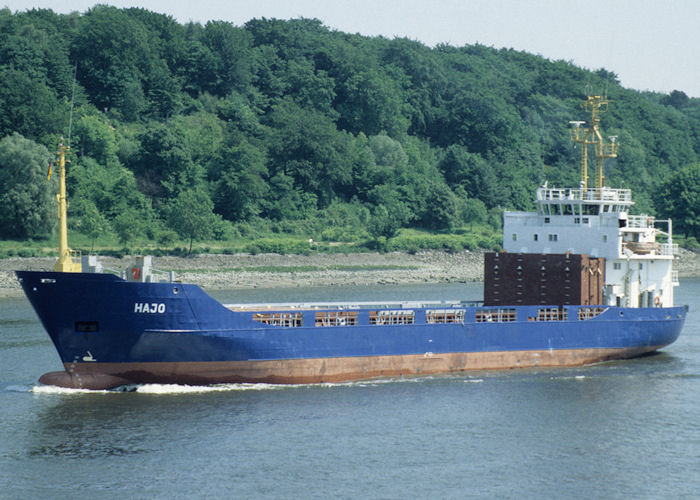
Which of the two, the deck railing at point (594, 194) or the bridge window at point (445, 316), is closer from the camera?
the bridge window at point (445, 316)

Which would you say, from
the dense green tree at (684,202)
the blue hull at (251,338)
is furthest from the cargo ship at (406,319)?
the dense green tree at (684,202)

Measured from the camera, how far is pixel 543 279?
37.5 metres

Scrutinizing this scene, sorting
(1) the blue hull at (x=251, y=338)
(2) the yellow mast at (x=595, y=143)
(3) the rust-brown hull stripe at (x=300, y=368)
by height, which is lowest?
(3) the rust-brown hull stripe at (x=300, y=368)

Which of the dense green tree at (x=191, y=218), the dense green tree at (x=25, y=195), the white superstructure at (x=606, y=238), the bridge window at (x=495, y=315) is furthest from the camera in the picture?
the dense green tree at (x=191, y=218)

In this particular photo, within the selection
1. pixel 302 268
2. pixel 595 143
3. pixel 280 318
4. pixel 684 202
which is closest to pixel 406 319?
pixel 280 318

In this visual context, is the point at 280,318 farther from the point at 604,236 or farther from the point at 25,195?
the point at 25,195

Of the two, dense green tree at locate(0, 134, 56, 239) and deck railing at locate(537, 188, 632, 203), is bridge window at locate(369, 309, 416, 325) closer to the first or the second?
deck railing at locate(537, 188, 632, 203)

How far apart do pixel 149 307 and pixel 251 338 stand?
3529mm

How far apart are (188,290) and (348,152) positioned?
206 feet

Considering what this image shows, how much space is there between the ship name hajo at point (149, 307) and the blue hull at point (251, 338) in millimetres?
31

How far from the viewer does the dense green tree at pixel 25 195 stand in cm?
6544

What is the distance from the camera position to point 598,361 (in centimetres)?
3762

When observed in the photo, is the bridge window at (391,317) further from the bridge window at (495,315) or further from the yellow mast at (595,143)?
the yellow mast at (595,143)

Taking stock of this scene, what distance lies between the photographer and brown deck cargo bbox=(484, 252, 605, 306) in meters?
36.9
